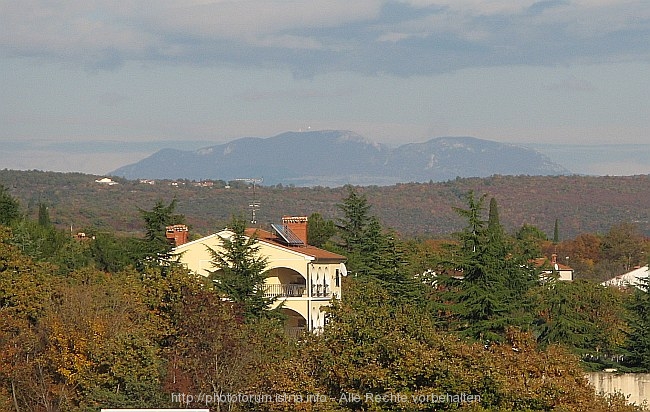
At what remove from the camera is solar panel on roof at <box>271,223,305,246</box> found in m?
48.0

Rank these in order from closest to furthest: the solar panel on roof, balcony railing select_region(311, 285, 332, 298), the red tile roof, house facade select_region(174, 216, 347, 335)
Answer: house facade select_region(174, 216, 347, 335) < balcony railing select_region(311, 285, 332, 298) < the red tile roof < the solar panel on roof

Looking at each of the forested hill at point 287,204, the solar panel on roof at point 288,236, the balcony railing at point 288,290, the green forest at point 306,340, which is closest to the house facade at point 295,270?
the balcony railing at point 288,290

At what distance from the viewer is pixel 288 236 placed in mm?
48594

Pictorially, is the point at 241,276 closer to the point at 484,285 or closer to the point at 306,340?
the point at 484,285

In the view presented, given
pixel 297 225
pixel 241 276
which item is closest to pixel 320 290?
pixel 297 225

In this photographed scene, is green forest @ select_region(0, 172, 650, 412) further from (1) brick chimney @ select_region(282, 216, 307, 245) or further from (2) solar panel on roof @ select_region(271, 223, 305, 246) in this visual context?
(1) brick chimney @ select_region(282, 216, 307, 245)

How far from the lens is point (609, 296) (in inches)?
2094

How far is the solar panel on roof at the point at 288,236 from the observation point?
48022 mm

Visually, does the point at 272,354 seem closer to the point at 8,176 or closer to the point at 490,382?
the point at 490,382

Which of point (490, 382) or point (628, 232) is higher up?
point (628, 232)

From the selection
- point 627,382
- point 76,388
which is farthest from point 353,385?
point 627,382

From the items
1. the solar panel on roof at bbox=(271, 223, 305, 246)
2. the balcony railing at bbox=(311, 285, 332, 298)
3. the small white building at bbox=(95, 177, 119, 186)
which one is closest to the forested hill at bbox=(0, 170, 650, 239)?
the small white building at bbox=(95, 177, 119, 186)

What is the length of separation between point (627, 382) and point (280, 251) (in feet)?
64.4

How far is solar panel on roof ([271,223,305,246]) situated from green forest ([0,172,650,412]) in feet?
17.1
